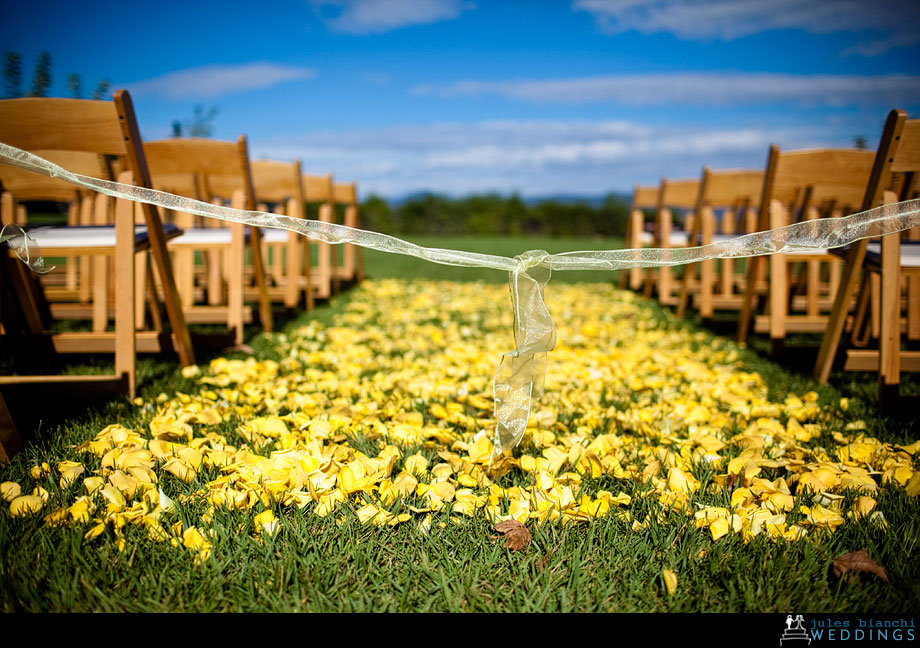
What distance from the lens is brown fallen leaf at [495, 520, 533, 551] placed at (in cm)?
153

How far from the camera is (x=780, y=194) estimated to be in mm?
3877

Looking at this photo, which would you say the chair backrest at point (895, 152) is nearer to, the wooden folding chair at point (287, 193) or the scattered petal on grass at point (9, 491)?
the scattered petal on grass at point (9, 491)

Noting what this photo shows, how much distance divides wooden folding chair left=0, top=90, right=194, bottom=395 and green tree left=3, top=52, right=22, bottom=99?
15.7 metres

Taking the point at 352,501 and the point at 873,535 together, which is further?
the point at 352,501

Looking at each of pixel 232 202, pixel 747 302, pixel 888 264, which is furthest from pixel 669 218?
pixel 232 202

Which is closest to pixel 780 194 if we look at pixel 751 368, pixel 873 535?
pixel 751 368

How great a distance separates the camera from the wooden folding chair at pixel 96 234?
7.70ft

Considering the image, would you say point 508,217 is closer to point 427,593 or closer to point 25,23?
point 25,23

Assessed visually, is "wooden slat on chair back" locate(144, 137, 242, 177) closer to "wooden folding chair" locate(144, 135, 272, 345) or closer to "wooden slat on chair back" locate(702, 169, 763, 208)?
"wooden folding chair" locate(144, 135, 272, 345)

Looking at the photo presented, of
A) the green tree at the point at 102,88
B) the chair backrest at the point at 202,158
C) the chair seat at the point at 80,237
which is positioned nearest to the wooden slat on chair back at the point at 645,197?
the chair backrest at the point at 202,158

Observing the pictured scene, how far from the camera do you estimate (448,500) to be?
172 centimetres

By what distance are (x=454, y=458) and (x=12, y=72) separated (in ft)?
59.5

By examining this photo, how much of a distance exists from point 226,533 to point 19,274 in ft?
6.93
